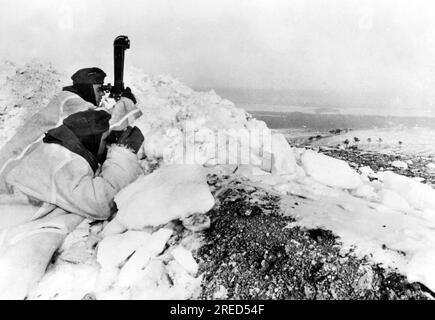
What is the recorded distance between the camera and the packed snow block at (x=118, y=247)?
1.81m

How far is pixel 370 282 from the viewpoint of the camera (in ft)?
5.00

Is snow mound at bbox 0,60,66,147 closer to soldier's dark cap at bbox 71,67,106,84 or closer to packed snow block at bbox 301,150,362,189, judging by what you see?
soldier's dark cap at bbox 71,67,106,84

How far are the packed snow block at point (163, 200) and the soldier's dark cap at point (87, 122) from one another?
477 mm

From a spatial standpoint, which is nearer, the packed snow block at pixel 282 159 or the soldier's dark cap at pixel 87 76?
the packed snow block at pixel 282 159

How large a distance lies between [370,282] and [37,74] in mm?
5553

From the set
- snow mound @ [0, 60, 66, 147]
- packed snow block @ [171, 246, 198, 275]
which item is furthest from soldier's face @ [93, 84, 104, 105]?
snow mound @ [0, 60, 66, 147]

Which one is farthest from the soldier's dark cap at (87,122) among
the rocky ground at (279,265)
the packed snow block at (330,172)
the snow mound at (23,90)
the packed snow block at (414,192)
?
the snow mound at (23,90)

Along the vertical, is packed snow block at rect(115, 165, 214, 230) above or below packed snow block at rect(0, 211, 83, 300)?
above

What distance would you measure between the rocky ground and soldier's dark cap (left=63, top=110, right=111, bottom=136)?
1020 millimetres

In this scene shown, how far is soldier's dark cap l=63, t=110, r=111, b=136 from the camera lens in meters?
2.31

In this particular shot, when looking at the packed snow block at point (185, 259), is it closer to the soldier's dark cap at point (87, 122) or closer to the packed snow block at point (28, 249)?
the packed snow block at point (28, 249)

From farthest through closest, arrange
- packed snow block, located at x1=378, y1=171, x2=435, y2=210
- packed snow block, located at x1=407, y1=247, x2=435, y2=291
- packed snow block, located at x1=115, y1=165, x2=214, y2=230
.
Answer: packed snow block, located at x1=378, y1=171, x2=435, y2=210 → packed snow block, located at x1=115, y1=165, x2=214, y2=230 → packed snow block, located at x1=407, y1=247, x2=435, y2=291
